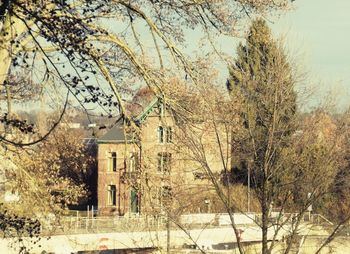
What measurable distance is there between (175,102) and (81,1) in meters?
1.65

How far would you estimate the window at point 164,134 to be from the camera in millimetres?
7332

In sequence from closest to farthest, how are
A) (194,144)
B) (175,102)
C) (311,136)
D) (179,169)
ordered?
1. (175,102)
2. (194,144)
3. (179,169)
4. (311,136)

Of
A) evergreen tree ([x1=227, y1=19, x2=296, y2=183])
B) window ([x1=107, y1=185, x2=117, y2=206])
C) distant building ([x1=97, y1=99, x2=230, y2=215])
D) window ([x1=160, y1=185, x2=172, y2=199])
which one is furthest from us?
window ([x1=107, y1=185, x2=117, y2=206])

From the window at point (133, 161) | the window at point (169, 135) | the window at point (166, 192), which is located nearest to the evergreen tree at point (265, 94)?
→ the window at point (169, 135)

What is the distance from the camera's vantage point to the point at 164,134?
7.65 m

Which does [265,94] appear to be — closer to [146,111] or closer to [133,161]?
[146,111]

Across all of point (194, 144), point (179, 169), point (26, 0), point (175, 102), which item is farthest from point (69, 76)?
point (179, 169)

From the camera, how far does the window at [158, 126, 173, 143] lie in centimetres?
733

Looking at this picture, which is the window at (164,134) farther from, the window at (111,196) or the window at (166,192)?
the window at (111,196)

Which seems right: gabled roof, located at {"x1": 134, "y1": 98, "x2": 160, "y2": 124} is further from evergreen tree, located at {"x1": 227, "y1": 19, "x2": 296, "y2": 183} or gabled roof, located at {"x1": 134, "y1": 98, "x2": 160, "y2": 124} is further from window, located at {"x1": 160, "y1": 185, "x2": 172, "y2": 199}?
evergreen tree, located at {"x1": 227, "y1": 19, "x2": 296, "y2": 183}

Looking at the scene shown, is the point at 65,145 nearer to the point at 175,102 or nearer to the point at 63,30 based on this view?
the point at 175,102

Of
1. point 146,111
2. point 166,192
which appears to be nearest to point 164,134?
point 146,111

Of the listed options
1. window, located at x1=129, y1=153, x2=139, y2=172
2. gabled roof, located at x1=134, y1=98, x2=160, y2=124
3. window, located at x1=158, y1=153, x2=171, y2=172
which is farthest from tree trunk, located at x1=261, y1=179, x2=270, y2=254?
window, located at x1=129, y1=153, x2=139, y2=172

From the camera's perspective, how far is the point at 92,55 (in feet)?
19.2
